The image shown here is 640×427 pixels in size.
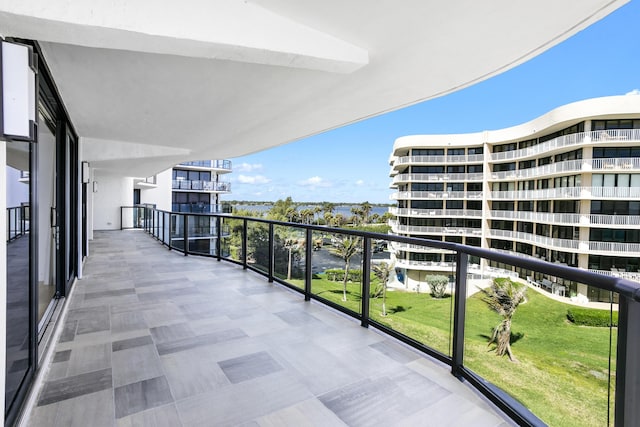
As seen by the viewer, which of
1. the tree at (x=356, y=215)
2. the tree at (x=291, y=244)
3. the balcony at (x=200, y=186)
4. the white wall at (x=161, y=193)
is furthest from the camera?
the tree at (x=356, y=215)

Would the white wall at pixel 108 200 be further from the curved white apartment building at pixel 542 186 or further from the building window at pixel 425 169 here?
the building window at pixel 425 169

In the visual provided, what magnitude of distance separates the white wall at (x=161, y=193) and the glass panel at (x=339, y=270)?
83.2 ft

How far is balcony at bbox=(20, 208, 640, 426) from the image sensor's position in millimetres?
1862

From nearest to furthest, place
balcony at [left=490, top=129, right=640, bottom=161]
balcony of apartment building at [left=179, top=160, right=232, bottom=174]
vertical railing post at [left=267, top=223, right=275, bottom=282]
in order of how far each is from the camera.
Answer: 1. vertical railing post at [left=267, top=223, right=275, bottom=282]
2. balcony at [left=490, top=129, right=640, bottom=161]
3. balcony of apartment building at [left=179, top=160, right=232, bottom=174]

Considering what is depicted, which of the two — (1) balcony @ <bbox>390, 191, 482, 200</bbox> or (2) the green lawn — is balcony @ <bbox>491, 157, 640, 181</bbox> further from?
(2) the green lawn

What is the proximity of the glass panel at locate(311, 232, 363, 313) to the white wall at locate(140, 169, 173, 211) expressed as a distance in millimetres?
25365

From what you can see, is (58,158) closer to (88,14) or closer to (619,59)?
(88,14)

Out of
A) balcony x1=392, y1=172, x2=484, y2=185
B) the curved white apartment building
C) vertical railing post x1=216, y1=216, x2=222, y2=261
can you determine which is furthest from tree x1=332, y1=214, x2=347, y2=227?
vertical railing post x1=216, y1=216, x2=222, y2=261

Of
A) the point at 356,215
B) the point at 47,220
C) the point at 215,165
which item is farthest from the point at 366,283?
the point at 356,215

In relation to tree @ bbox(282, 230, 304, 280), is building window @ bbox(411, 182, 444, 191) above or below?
above

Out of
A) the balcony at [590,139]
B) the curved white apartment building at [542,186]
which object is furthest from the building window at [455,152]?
the balcony at [590,139]

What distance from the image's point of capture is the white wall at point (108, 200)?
13797 millimetres

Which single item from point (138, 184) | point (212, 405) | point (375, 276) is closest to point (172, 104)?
point (375, 276)

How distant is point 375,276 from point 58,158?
167 inches
